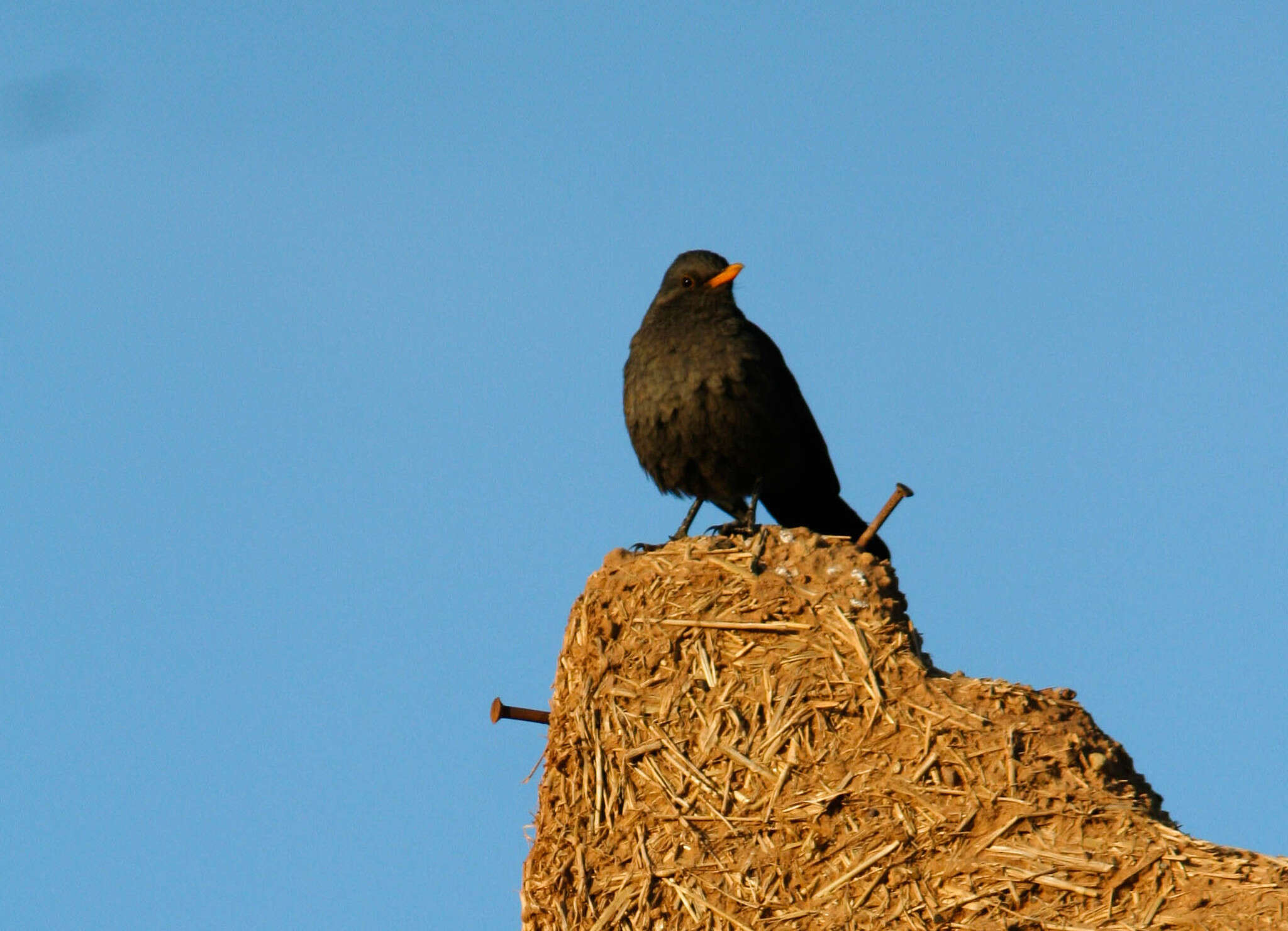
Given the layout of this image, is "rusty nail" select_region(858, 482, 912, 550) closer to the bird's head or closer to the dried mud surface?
the dried mud surface

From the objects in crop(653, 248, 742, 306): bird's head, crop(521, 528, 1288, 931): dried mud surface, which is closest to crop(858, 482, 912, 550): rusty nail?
crop(521, 528, 1288, 931): dried mud surface

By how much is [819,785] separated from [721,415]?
10.8ft

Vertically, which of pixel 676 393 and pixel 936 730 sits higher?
pixel 676 393

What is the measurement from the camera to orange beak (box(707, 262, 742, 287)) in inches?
392

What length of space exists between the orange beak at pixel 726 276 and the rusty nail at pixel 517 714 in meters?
3.38

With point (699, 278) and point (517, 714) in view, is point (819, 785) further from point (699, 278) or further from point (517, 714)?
point (699, 278)

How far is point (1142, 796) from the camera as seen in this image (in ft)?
21.6

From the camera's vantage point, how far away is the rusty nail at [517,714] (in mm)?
7863

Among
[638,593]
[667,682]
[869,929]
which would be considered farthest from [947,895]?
[638,593]

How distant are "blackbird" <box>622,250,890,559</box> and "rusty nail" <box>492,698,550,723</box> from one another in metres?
1.59

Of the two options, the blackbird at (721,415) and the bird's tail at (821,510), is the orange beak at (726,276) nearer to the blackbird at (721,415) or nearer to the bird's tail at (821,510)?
the blackbird at (721,415)

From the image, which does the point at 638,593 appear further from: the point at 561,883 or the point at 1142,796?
the point at 1142,796

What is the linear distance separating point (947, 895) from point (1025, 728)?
85cm

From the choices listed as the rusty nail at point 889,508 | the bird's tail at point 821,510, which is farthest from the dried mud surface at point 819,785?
the bird's tail at point 821,510
